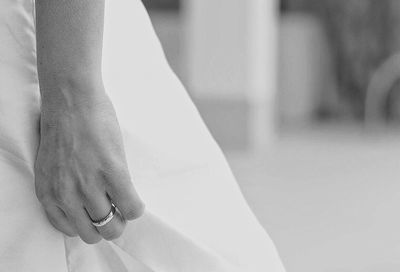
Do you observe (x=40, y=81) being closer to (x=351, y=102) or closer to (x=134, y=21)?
(x=134, y=21)

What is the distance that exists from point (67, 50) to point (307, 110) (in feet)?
23.7

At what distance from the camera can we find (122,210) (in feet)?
2.27

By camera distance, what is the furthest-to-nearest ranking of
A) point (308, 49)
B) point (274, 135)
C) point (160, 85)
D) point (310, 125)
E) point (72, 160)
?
point (308, 49), point (310, 125), point (274, 135), point (160, 85), point (72, 160)

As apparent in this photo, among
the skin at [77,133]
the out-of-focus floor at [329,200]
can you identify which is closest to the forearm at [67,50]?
the skin at [77,133]

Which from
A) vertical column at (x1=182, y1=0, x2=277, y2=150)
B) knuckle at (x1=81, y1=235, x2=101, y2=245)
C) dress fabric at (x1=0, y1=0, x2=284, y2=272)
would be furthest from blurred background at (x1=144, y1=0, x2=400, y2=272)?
knuckle at (x1=81, y1=235, x2=101, y2=245)

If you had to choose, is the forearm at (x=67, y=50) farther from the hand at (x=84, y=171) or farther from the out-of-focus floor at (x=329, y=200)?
the out-of-focus floor at (x=329, y=200)

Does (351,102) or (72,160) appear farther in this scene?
(351,102)

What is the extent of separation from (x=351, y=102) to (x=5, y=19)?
7137 mm

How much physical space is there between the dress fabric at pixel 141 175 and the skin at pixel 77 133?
27 mm

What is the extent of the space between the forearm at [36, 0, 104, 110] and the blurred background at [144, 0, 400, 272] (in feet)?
6.93

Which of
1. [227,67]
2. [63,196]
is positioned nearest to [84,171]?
[63,196]

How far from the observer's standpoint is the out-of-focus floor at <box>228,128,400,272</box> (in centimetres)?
296

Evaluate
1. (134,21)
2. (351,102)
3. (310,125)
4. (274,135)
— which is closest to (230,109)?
(274,135)

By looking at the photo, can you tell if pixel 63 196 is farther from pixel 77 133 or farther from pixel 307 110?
Result: pixel 307 110
